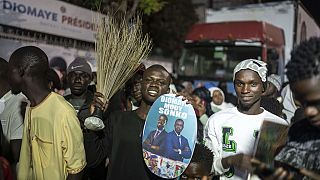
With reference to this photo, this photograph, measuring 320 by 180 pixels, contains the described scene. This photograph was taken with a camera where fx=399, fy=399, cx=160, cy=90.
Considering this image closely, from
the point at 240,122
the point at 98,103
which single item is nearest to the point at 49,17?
the point at 98,103

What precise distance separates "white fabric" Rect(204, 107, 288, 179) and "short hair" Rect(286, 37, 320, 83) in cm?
110

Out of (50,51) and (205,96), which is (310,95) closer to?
(205,96)

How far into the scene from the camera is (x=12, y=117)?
11.0 ft

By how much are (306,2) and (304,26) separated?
4.41 feet

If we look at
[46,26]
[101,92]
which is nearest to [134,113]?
[101,92]

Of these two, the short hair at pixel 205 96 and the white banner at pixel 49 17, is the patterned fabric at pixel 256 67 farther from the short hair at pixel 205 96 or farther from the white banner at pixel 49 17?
Result: the white banner at pixel 49 17

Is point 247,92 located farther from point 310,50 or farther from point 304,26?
point 304,26

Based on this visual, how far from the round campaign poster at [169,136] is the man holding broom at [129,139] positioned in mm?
74

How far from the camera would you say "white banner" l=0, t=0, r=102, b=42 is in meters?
8.04

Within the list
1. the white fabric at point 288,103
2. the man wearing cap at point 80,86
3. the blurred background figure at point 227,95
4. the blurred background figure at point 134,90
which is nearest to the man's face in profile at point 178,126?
the blurred background figure at point 134,90

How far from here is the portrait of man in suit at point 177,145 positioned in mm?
2738

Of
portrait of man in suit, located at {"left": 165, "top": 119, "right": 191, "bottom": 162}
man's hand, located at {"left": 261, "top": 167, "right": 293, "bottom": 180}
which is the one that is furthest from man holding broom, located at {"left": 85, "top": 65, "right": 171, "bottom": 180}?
man's hand, located at {"left": 261, "top": 167, "right": 293, "bottom": 180}

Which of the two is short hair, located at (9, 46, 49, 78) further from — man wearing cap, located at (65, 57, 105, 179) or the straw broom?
man wearing cap, located at (65, 57, 105, 179)

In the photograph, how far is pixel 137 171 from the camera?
2.79 meters
